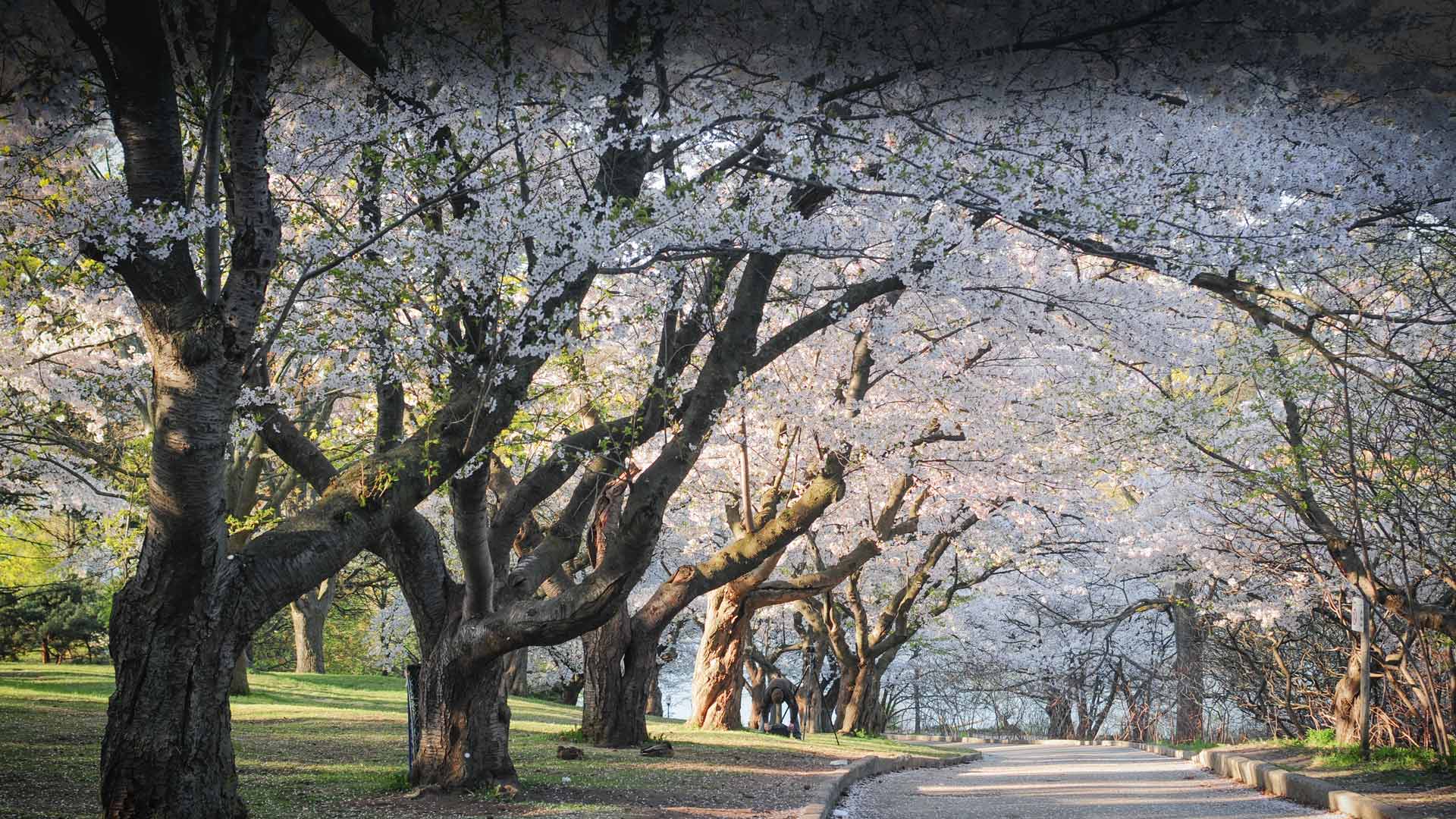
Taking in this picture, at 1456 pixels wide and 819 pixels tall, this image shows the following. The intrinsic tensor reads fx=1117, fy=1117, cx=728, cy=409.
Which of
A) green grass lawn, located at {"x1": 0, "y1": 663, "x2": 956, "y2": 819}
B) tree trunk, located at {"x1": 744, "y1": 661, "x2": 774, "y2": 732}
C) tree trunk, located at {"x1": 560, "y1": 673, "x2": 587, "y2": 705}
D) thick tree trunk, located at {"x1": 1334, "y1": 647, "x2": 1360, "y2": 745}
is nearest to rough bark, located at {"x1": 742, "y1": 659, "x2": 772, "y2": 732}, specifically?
tree trunk, located at {"x1": 744, "y1": 661, "x2": 774, "y2": 732}

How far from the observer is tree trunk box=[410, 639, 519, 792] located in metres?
9.34

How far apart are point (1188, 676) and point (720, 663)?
12618 millimetres

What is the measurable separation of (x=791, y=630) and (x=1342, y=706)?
3134 cm

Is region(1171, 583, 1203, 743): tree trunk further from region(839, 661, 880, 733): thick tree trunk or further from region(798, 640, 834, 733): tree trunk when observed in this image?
region(798, 640, 834, 733): tree trunk

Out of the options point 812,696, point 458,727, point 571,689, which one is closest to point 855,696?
point 812,696

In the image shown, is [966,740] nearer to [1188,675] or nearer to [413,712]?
[1188,675]

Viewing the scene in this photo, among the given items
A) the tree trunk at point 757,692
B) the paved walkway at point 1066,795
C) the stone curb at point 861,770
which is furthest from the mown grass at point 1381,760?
the tree trunk at point 757,692

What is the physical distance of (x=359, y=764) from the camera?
1128 centimetres

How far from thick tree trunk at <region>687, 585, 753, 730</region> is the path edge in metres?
7.44

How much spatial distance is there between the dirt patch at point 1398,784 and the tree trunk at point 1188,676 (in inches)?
467

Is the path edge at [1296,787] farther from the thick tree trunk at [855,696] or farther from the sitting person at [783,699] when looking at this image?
the thick tree trunk at [855,696]

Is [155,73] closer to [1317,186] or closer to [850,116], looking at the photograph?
[850,116]

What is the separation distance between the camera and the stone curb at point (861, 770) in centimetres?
955

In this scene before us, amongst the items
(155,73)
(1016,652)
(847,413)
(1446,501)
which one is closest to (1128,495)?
(1016,652)
